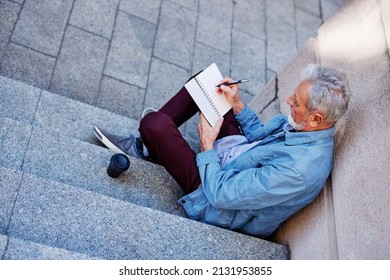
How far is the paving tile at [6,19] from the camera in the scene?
3.74 metres

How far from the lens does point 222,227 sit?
278 cm

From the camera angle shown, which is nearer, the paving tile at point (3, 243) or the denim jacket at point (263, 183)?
the paving tile at point (3, 243)

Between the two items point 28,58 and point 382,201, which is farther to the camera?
point 28,58

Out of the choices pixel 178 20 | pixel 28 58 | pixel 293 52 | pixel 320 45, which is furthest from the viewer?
pixel 293 52

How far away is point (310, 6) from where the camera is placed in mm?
5574

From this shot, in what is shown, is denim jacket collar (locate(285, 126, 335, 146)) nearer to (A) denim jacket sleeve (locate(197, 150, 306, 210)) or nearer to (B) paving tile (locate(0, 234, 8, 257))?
(A) denim jacket sleeve (locate(197, 150, 306, 210))

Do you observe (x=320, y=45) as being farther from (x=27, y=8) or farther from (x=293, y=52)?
(x=27, y=8)

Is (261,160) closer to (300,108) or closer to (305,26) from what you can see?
(300,108)

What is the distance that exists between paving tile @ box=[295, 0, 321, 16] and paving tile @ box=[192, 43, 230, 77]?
1.51 meters

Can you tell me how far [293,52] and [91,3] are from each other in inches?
84.4

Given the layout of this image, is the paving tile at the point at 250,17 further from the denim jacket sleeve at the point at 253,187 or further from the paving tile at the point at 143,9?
the denim jacket sleeve at the point at 253,187

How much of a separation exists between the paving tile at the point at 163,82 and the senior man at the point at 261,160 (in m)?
0.98

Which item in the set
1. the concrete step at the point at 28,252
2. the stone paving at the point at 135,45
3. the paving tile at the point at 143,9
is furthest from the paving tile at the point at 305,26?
the concrete step at the point at 28,252

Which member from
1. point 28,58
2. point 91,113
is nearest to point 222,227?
point 91,113
